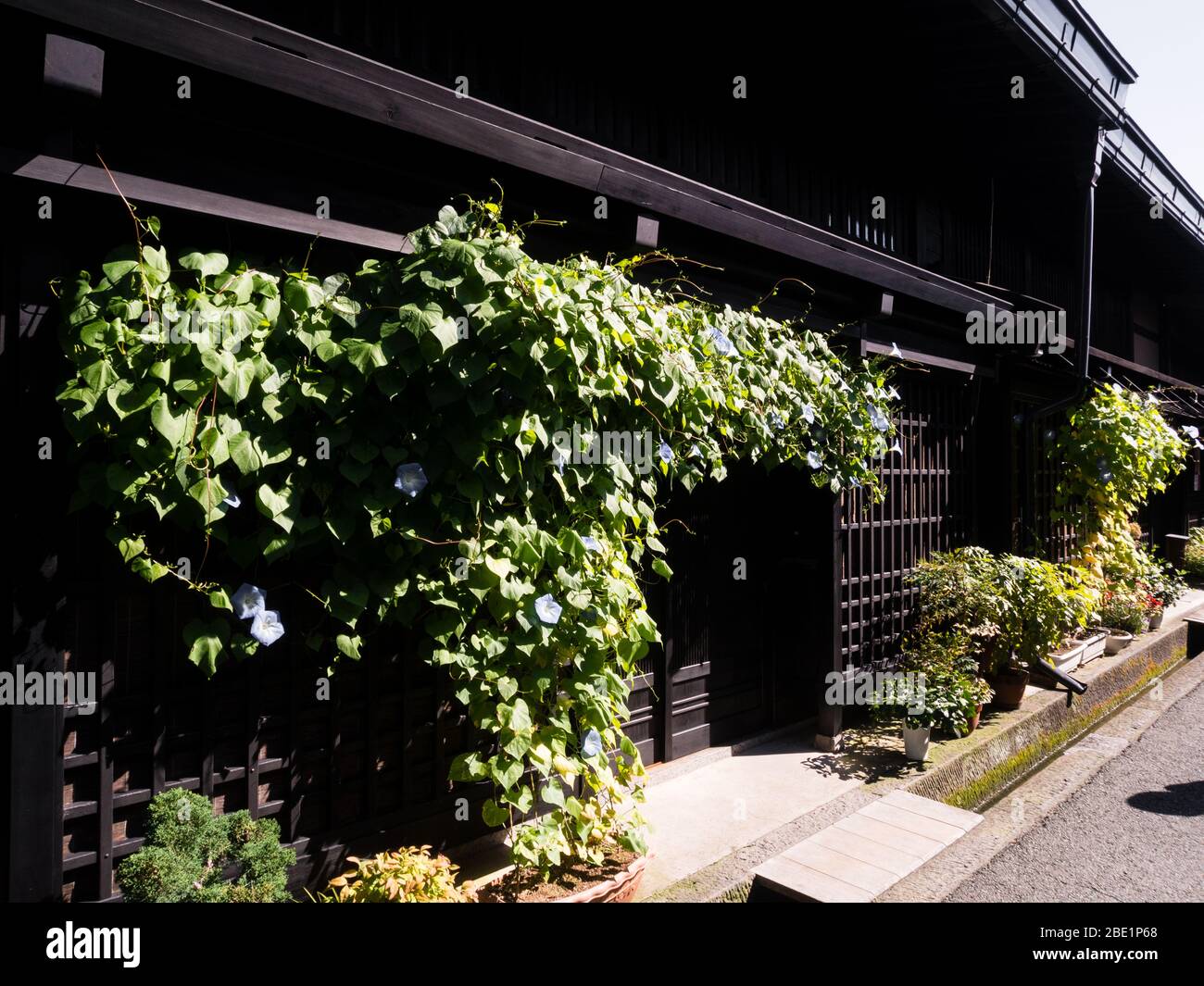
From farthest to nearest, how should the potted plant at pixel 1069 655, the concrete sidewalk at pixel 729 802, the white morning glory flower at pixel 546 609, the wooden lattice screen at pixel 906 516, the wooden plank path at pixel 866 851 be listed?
the potted plant at pixel 1069 655, the wooden lattice screen at pixel 906 516, the concrete sidewalk at pixel 729 802, the wooden plank path at pixel 866 851, the white morning glory flower at pixel 546 609

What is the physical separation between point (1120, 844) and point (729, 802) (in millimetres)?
2454

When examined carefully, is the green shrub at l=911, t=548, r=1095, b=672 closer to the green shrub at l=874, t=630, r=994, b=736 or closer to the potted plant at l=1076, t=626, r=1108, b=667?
the green shrub at l=874, t=630, r=994, b=736

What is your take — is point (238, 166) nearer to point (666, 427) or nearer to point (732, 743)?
point (666, 427)

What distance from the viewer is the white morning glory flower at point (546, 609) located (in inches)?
119

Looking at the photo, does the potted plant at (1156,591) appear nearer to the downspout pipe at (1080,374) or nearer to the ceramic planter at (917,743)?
the downspout pipe at (1080,374)

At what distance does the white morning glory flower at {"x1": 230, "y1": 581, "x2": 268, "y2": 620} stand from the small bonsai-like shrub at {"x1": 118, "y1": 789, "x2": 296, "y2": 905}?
2.37ft

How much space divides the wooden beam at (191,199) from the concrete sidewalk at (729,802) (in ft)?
9.79

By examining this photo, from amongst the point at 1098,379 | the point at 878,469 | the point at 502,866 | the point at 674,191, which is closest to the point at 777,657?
the point at 878,469

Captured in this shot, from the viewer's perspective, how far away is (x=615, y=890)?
11.0 ft

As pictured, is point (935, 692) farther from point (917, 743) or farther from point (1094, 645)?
point (1094, 645)

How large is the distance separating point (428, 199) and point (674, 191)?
1.36 m

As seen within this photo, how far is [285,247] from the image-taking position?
3227 mm

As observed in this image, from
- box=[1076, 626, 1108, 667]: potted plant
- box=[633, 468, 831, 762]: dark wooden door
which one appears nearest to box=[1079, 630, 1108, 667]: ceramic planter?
box=[1076, 626, 1108, 667]: potted plant

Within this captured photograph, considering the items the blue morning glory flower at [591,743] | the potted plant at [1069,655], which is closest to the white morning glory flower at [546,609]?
the blue morning glory flower at [591,743]
